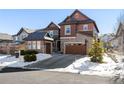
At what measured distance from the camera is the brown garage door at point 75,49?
25066 mm

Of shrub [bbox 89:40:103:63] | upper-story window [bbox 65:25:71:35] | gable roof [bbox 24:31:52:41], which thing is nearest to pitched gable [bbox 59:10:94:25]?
upper-story window [bbox 65:25:71:35]

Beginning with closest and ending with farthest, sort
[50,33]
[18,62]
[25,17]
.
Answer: [25,17], [18,62], [50,33]

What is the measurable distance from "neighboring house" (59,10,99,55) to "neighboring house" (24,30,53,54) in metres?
1.96

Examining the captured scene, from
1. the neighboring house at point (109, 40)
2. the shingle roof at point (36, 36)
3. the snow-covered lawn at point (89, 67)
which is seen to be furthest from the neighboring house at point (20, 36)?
the snow-covered lawn at point (89, 67)

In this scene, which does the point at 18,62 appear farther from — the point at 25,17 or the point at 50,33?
the point at 50,33

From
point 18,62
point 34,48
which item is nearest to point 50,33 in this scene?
point 34,48

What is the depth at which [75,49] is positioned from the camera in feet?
84.2

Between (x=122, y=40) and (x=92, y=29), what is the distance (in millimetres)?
5485

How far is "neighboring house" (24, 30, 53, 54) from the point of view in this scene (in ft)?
85.9

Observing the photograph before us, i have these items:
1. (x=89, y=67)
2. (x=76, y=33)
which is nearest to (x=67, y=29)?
(x=76, y=33)

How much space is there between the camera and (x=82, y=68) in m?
16.4

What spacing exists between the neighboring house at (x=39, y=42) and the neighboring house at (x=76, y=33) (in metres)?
1.96

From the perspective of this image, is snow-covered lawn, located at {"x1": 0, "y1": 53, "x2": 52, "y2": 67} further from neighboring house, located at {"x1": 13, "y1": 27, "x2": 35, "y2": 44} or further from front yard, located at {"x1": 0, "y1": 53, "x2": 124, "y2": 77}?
neighboring house, located at {"x1": 13, "y1": 27, "x2": 35, "y2": 44}
